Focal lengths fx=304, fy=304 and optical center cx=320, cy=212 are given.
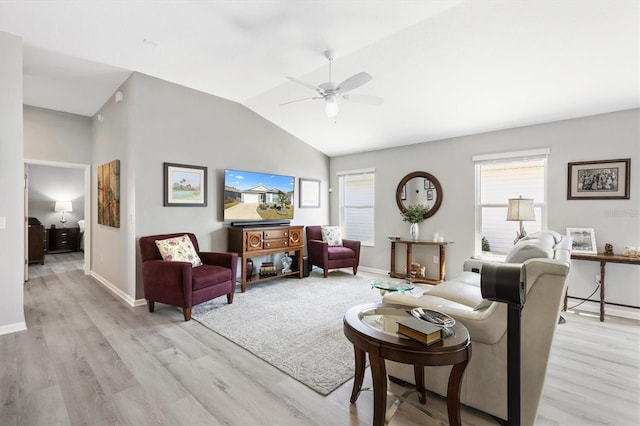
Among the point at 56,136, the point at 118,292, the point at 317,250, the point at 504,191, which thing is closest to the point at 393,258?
the point at 317,250

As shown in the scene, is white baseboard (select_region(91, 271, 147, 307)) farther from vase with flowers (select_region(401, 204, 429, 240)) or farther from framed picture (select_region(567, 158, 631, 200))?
framed picture (select_region(567, 158, 631, 200))

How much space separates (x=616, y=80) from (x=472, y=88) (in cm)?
133

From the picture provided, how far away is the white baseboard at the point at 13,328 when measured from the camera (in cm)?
291

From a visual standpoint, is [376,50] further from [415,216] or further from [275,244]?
[275,244]

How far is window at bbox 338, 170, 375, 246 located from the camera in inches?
240

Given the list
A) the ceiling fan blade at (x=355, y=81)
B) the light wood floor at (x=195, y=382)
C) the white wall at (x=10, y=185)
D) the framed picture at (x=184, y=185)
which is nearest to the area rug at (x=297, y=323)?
the light wood floor at (x=195, y=382)

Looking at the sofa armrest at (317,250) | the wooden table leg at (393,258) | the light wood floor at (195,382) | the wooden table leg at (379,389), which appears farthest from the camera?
the wooden table leg at (393,258)

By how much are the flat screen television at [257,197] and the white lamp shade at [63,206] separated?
6.08 m

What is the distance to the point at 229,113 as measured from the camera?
15.8 ft

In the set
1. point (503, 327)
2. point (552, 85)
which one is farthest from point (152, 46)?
point (552, 85)

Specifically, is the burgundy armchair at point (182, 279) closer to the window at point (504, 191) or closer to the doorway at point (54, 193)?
the window at point (504, 191)

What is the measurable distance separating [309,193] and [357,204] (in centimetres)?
102

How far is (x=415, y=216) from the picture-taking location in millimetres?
5219

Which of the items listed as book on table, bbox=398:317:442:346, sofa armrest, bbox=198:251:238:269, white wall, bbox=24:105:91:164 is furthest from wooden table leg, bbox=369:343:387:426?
white wall, bbox=24:105:91:164
